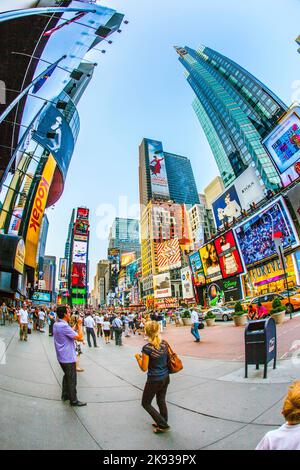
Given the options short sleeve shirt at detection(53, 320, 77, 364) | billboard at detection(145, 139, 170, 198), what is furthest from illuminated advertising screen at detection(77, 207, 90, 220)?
short sleeve shirt at detection(53, 320, 77, 364)

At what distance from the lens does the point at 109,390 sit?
18.4ft

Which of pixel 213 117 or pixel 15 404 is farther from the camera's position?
pixel 213 117

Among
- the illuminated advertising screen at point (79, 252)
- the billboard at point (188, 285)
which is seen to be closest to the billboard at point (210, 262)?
the billboard at point (188, 285)

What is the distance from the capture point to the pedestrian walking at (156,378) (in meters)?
3.55

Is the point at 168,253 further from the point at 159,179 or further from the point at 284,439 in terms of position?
the point at 159,179

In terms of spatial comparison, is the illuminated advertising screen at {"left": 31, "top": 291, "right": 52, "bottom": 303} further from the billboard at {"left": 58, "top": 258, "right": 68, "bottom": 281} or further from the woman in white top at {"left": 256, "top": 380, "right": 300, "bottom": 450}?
the woman in white top at {"left": 256, "top": 380, "right": 300, "bottom": 450}

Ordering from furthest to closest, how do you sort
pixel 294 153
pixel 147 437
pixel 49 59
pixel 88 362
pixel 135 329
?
pixel 294 153
pixel 135 329
pixel 49 59
pixel 88 362
pixel 147 437

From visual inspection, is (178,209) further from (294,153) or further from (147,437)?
(147,437)

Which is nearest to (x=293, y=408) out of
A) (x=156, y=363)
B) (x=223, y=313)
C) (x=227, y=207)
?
(x=156, y=363)

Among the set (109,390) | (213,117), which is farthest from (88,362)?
(213,117)

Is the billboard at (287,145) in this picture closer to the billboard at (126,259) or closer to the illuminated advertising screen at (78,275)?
the illuminated advertising screen at (78,275)

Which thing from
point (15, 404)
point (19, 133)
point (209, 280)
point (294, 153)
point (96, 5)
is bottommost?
point (15, 404)

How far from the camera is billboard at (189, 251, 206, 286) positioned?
6209 cm

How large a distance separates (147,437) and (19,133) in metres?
19.5
